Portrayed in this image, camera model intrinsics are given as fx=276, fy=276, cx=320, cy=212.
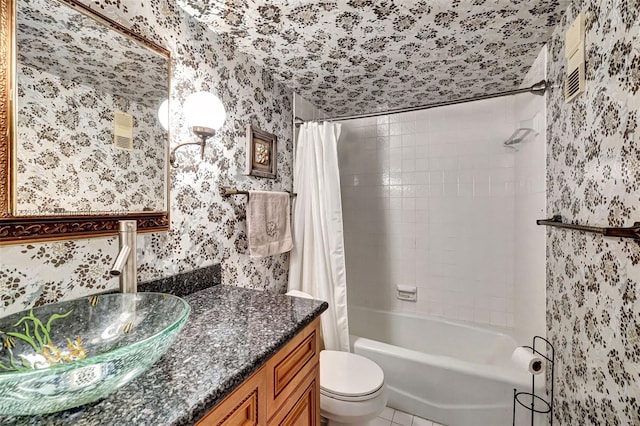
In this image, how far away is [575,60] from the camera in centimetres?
110

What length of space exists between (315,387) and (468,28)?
174cm

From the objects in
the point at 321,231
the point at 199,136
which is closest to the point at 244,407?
the point at 199,136

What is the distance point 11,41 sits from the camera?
732mm

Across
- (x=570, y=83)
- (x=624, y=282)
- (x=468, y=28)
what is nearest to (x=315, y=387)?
(x=624, y=282)

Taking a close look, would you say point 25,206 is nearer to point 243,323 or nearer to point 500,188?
point 243,323

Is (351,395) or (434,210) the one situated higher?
(434,210)

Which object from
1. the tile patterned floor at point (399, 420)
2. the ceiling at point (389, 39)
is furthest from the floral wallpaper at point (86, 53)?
the tile patterned floor at point (399, 420)

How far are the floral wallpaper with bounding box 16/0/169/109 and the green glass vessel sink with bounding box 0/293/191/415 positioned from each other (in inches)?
27.7

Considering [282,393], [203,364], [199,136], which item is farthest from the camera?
[199,136]

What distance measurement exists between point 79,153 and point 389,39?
1410 mm

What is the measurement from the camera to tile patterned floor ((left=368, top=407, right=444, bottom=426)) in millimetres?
1674

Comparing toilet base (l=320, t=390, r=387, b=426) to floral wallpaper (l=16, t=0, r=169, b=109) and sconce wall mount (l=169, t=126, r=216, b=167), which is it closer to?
sconce wall mount (l=169, t=126, r=216, b=167)

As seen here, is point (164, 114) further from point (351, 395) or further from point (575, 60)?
point (575, 60)

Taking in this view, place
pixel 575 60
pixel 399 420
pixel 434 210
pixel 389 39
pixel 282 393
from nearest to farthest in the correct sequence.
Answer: pixel 282 393 → pixel 575 60 → pixel 389 39 → pixel 399 420 → pixel 434 210
